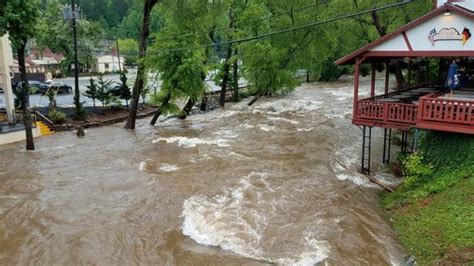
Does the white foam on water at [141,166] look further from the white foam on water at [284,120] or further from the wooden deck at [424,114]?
the white foam on water at [284,120]

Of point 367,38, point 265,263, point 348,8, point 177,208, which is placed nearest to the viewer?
point 265,263

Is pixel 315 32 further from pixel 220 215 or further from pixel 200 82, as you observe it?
pixel 220 215

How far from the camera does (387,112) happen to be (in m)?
13.8

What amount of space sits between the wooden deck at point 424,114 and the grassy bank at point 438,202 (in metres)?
0.47

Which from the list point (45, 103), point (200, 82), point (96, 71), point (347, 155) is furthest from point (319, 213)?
point (96, 71)

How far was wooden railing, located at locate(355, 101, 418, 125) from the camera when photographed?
13.3 meters

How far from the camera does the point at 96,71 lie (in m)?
70.2

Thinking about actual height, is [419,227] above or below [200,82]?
below

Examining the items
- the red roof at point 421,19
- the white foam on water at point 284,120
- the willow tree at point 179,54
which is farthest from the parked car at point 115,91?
the red roof at point 421,19

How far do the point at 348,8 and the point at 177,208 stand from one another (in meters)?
17.7

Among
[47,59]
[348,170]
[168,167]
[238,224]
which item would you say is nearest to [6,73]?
[168,167]

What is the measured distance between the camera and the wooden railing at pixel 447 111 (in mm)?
11352

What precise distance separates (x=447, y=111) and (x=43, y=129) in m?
20.7

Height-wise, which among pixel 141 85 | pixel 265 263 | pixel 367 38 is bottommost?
pixel 265 263
